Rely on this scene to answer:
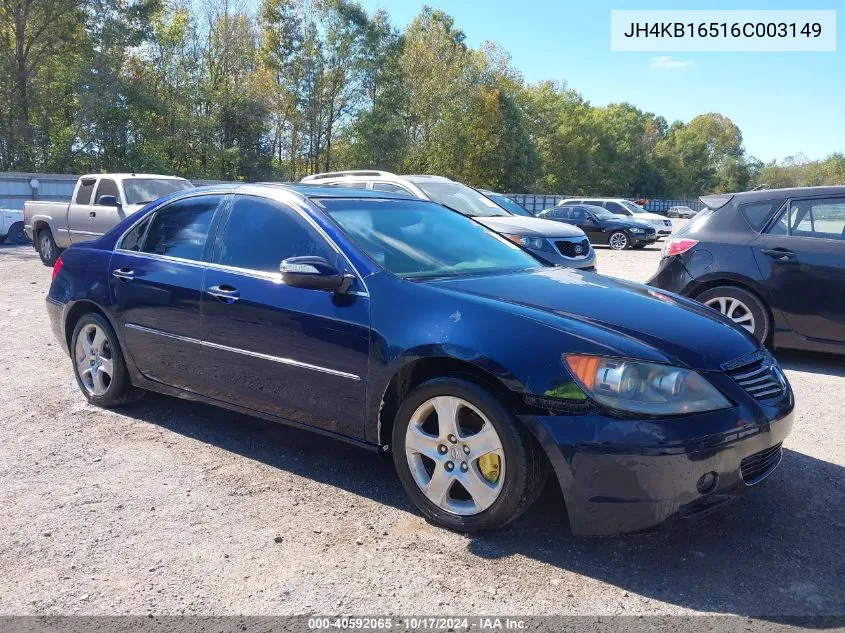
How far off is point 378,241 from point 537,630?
6.99ft

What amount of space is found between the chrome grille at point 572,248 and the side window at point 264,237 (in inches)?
242

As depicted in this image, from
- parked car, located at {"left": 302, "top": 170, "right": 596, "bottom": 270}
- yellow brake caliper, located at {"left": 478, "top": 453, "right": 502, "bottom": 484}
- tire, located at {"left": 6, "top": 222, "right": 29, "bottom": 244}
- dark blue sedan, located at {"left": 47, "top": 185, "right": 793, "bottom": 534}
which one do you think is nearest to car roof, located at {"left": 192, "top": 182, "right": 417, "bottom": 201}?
dark blue sedan, located at {"left": 47, "top": 185, "right": 793, "bottom": 534}

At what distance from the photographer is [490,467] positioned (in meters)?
3.19

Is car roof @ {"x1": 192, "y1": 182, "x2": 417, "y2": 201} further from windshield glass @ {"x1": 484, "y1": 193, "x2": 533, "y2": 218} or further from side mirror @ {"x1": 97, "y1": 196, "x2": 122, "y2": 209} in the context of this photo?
side mirror @ {"x1": 97, "y1": 196, "x2": 122, "y2": 209}

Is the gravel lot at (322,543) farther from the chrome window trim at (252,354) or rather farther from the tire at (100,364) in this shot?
the chrome window trim at (252,354)

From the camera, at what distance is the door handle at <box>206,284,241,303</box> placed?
4086 millimetres

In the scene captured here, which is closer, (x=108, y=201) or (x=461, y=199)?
→ (x=461, y=199)

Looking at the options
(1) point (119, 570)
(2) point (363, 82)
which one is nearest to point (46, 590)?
(1) point (119, 570)

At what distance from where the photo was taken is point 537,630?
2600 millimetres

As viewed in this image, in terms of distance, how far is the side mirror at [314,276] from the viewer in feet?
11.8

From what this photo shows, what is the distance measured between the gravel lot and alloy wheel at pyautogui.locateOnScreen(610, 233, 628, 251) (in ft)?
62.9

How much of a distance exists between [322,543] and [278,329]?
3.79ft

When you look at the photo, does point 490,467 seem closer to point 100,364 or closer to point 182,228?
point 182,228

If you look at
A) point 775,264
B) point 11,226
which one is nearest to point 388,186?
point 775,264
